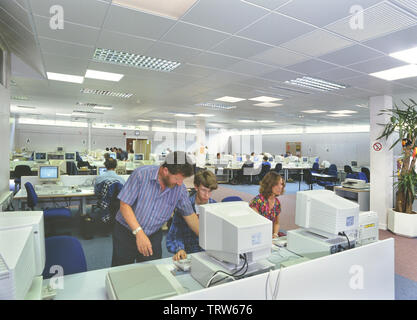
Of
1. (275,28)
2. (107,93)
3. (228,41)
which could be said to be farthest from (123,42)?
(107,93)

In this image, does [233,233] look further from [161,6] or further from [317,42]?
[317,42]

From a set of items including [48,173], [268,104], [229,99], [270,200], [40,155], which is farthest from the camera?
[40,155]

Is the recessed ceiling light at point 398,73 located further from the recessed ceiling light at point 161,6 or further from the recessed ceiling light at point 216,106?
the recessed ceiling light at point 216,106

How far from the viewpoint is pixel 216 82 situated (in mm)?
4914

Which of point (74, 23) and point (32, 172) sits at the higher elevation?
point (74, 23)

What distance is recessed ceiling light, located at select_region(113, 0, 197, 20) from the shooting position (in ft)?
7.44

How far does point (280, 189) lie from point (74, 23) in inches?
106

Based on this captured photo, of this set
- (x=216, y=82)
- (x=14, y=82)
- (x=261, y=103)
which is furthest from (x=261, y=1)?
(x=14, y=82)

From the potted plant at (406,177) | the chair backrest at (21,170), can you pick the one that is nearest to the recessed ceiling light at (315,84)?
the potted plant at (406,177)

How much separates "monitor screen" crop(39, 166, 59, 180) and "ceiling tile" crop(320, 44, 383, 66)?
16.8ft

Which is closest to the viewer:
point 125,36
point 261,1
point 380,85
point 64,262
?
point 64,262

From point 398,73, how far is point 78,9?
4339mm

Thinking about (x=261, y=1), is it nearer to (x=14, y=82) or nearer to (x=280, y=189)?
(x=280, y=189)

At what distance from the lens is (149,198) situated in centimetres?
212
